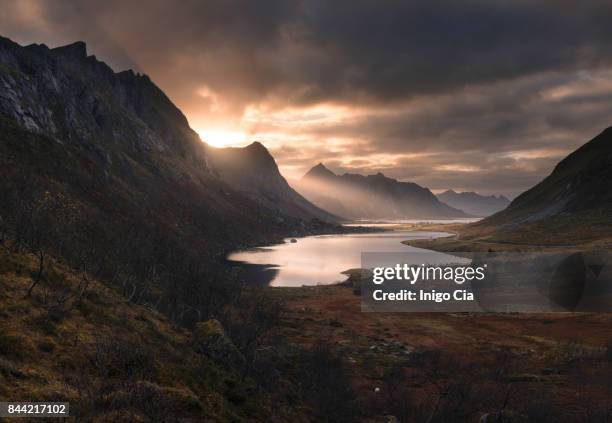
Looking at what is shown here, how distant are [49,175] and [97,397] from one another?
97532 millimetres

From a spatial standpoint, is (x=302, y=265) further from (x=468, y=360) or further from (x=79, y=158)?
(x=468, y=360)

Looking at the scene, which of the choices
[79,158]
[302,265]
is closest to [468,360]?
[302,265]

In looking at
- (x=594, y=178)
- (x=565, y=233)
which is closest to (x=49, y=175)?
(x=565, y=233)

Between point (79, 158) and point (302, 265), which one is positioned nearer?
point (79, 158)

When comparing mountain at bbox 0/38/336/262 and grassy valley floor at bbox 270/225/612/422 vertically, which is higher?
mountain at bbox 0/38/336/262

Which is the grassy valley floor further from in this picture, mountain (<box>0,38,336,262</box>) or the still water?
mountain (<box>0,38,336,262</box>)

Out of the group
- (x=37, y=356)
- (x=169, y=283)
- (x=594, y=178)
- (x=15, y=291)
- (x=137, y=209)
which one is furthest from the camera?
(x=594, y=178)

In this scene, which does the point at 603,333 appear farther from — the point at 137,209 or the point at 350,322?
the point at 137,209

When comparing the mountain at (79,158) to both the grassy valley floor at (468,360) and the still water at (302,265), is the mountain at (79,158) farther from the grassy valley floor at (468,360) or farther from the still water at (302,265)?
the grassy valley floor at (468,360)


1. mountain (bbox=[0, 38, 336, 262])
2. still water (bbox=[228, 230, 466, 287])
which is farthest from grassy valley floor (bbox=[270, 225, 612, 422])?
mountain (bbox=[0, 38, 336, 262])

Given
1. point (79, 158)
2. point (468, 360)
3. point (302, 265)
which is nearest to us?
point (468, 360)

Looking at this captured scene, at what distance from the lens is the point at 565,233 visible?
150m

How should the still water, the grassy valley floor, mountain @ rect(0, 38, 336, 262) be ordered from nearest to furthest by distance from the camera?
the grassy valley floor → mountain @ rect(0, 38, 336, 262) → the still water

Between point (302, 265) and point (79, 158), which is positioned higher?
point (79, 158)
